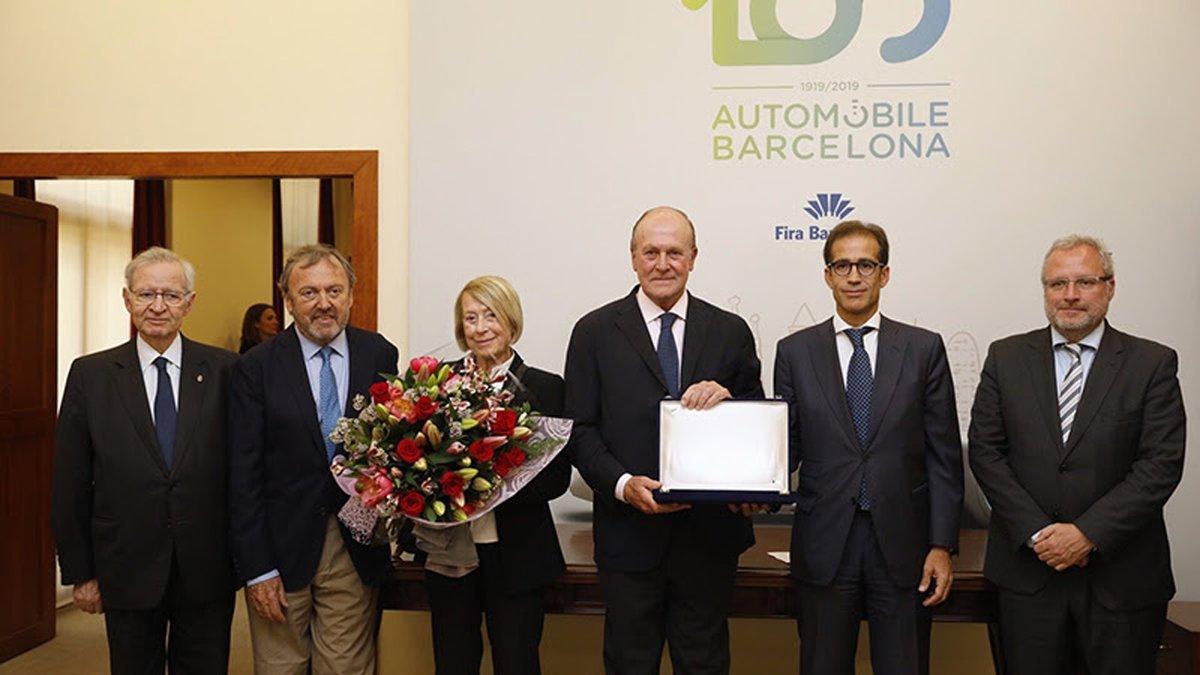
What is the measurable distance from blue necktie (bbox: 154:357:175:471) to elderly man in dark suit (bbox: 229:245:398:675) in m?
0.18

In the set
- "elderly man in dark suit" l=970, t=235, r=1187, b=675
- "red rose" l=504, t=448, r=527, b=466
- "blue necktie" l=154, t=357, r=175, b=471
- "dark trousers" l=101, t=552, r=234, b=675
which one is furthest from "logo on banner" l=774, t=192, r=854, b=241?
"dark trousers" l=101, t=552, r=234, b=675

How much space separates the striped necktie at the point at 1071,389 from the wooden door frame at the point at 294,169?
277cm

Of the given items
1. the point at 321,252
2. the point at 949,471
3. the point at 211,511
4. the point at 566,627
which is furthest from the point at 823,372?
A: the point at 566,627

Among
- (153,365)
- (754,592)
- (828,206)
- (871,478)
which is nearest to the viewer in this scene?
(871,478)

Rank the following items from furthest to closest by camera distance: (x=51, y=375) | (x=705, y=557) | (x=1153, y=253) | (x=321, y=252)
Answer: (x=51, y=375) < (x=1153, y=253) < (x=321, y=252) < (x=705, y=557)

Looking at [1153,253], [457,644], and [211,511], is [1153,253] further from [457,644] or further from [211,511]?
[211,511]

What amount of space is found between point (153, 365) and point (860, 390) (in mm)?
2075

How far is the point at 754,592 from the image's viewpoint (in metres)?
3.56

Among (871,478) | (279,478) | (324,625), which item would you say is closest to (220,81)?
(279,478)

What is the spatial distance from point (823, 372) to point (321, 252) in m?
1.51

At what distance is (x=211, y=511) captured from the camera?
3178 mm

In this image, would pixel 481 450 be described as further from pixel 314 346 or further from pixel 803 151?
pixel 803 151

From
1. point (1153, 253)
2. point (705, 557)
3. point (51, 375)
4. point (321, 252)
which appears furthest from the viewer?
point (51, 375)

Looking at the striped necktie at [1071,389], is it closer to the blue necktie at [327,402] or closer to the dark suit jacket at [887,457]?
the dark suit jacket at [887,457]
